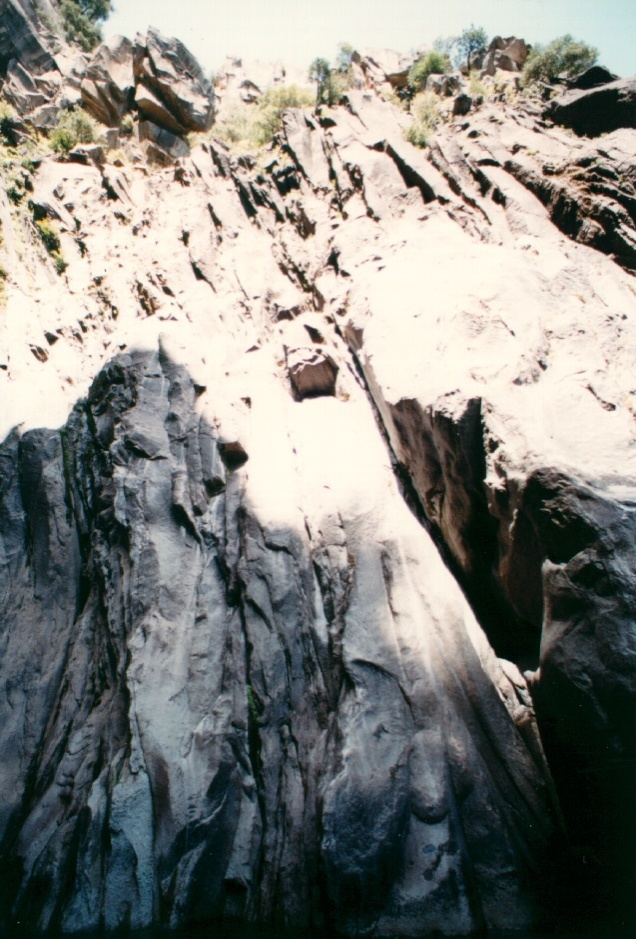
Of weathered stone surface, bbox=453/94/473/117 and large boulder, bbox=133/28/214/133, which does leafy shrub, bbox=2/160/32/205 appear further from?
weathered stone surface, bbox=453/94/473/117

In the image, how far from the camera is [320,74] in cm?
1914

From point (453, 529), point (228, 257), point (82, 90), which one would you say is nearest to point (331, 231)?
point (228, 257)

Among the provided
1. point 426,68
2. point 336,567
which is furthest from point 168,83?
point 336,567

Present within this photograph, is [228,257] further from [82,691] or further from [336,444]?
[82,691]

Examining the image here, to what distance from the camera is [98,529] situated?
895 centimetres

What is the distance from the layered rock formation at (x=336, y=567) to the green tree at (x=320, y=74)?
879cm

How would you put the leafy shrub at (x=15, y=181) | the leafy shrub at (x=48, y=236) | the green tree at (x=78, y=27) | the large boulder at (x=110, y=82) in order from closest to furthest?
the leafy shrub at (x=48, y=236)
the leafy shrub at (x=15, y=181)
the large boulder at (x=110, y=82)
the green tree at (x=78, y=27)

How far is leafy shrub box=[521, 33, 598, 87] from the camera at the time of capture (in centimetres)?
1734

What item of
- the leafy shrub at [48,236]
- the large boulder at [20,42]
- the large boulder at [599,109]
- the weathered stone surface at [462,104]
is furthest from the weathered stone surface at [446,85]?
the leafy shrub at [48,236]

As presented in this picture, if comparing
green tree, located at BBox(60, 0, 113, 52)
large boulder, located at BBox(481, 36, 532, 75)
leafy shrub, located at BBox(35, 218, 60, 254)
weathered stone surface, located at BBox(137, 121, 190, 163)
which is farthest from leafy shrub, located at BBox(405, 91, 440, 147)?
green tree, located at BBox(60, 0, 113, 52)

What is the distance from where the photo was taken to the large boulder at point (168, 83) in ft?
58.8

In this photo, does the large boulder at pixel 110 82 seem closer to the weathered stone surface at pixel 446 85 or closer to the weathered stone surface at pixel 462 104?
the weathered stone surface at pixel 446 85

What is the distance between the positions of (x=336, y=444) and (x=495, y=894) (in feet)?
23.1

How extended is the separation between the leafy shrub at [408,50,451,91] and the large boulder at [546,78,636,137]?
20.8ft
